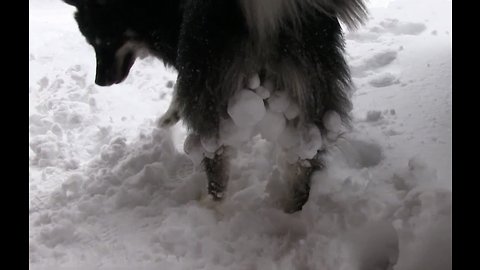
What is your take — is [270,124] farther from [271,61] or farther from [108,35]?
[108,35]

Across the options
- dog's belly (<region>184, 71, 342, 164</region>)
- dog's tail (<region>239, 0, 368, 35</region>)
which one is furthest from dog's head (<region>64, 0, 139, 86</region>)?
dog's tail (<region>239, 0, 368, 35</region>)

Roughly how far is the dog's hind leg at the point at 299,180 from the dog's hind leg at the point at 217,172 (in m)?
0.29

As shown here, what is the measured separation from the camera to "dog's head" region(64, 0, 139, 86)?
2430 millimetres

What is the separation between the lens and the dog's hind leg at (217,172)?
6.89ft

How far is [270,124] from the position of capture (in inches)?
72.4

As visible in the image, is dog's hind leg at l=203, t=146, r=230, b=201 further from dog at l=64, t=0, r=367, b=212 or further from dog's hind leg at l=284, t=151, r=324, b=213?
dog's hind leg at l=284, t=151, r=324, b=213

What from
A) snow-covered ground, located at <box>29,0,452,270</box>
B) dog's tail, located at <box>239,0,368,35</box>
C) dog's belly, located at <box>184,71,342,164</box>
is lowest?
snow-covered ground, located at <box>29,0,452,270</box>

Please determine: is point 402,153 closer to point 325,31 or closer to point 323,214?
point 323,214

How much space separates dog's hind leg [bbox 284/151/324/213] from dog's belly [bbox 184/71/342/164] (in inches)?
2.1

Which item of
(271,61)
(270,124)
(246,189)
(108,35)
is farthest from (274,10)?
(108,35)

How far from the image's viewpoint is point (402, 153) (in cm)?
226
